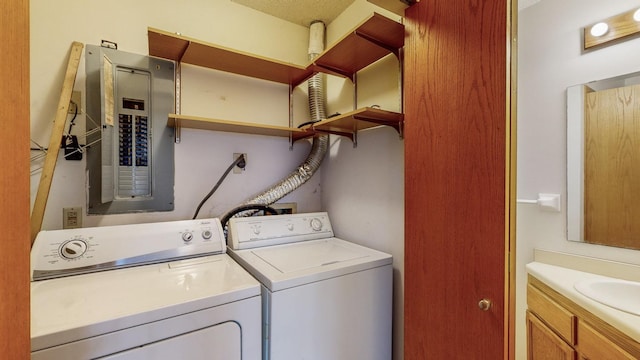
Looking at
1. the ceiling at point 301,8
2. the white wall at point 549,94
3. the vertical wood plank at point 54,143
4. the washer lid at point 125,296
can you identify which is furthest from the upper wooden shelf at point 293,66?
the washer lid at point 125,296

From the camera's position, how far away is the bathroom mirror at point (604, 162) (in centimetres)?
127

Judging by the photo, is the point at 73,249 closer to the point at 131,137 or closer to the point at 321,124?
the point at 131,137

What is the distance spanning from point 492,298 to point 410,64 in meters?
0.95

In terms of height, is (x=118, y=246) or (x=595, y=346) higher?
(x=118, y=246)

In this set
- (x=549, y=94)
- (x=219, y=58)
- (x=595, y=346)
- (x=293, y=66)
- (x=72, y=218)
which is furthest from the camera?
(x=293, y=66)

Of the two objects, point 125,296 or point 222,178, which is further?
point 222,178

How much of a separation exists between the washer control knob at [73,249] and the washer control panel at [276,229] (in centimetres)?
68

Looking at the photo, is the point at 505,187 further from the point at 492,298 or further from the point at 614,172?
the point at 614,172

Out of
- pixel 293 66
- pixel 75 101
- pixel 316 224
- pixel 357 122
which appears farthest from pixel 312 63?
pixel 75 101

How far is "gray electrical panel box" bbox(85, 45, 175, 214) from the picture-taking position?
145 centimetres

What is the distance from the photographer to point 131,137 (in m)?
1.54

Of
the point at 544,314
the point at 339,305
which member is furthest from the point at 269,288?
the point at 544,314

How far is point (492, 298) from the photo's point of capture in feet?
2.77

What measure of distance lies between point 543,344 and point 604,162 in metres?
1.01
